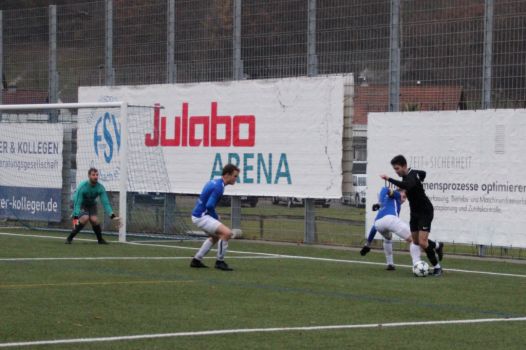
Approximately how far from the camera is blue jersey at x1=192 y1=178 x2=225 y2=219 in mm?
18953

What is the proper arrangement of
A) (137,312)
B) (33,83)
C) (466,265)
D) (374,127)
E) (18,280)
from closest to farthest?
(137,312)
(18,280)
(466,265)
(374,127)
(33,83)

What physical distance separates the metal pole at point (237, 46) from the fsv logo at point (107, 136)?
348cm

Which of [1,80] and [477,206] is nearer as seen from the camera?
[477,206]

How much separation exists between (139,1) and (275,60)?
5300mm

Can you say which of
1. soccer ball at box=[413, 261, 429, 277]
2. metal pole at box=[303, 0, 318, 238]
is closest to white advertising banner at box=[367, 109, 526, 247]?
metal pole at box=[303, 0, 318, 238]

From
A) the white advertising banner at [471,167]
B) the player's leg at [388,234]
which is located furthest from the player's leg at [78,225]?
the player's leg at [388,234]

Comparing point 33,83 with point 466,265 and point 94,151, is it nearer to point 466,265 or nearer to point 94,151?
point 94,151

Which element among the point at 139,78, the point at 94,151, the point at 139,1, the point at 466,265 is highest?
the point at 139,1

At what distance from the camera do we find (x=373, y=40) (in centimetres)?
2570

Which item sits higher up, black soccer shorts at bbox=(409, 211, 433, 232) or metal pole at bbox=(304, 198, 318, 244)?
black soccer shorts at bbox=(409, 211, 433, 232)

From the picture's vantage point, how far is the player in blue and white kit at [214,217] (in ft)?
62.0

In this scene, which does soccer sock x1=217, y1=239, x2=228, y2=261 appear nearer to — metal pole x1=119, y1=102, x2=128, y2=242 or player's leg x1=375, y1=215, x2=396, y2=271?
player's leg x1=375, y1=215, x2=396, y2=271

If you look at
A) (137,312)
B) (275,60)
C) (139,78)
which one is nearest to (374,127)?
(275,60)

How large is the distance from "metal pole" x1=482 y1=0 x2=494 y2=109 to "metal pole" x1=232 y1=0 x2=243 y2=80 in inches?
275
